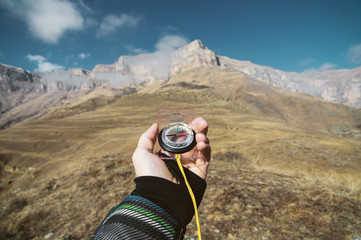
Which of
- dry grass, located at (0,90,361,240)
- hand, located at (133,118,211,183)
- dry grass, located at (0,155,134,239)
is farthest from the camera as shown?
dry grass, located at (0,155,134,239)

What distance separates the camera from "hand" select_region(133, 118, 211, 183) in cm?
274

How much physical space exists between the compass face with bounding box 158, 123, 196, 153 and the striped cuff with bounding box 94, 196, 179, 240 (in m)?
1.03

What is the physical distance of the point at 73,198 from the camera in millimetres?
7484

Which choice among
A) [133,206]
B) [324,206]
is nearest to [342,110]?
[324,206]

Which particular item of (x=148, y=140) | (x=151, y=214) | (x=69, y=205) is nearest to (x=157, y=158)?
(x=148, y=140)

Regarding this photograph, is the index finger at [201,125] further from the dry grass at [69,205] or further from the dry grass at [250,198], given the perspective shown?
the dry grass at [69,205]

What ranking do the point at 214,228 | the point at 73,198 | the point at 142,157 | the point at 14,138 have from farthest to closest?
the point at 14,138, the point at 73,198, the point at 214,228, the point at 142,157

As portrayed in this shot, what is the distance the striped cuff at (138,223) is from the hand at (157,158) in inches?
24.6

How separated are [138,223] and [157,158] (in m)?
1.17

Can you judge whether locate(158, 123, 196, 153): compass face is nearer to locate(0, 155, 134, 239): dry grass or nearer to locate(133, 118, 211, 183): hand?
locate(133, 118, 211, 183): hand

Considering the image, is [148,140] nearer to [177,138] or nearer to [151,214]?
[177,138]

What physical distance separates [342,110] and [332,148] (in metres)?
83.5

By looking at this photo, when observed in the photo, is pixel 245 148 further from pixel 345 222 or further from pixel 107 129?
pixel 107 129

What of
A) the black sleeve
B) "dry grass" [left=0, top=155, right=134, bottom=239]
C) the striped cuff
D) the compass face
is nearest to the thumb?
the compass face
